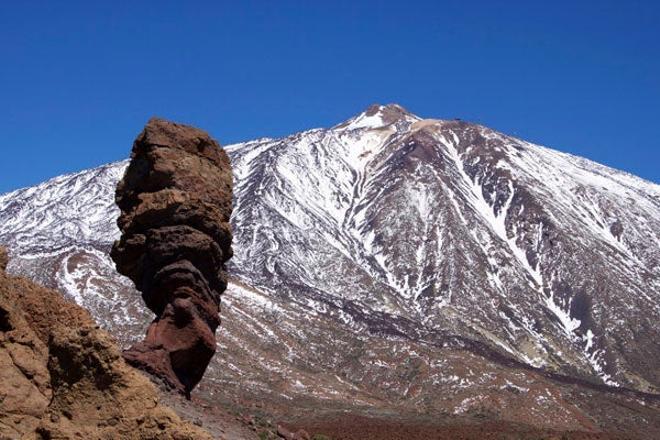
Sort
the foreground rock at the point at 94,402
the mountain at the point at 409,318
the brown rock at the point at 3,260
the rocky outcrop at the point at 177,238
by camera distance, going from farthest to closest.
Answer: the mountain at the point at 409,318, the rocky outcrop at the point at 177,238, the brown rock at the point at 3,260, the foreground rock at the point at 94,402

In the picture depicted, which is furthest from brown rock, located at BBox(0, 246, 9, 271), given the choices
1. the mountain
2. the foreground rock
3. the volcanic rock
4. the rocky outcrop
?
the mountain

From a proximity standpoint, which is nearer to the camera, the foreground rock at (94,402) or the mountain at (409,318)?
the foreground rock at (94,402)

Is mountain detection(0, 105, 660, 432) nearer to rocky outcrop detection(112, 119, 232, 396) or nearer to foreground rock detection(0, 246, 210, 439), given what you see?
rocky outcrop detection(112, 119, 232, 396)

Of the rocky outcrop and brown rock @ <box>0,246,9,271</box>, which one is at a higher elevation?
the rocky outcrop

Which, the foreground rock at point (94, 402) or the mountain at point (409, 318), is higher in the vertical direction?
the mountain at point (409, 318)

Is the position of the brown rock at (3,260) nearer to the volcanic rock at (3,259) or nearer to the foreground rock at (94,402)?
the volcanic rock at (3,259)

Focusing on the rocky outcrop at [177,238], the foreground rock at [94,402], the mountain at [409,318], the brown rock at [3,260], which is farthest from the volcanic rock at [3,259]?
the mountain at [409,318]

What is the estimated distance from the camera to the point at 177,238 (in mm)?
23562

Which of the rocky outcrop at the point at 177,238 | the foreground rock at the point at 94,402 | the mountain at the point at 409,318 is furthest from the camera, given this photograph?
the mountain at the point at 409,318

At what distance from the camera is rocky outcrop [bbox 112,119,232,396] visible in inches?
909

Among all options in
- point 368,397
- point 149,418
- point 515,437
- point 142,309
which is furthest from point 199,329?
point 142,309

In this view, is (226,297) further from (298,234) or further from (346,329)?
(298,234)

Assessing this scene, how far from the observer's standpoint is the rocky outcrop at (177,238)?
2308cm

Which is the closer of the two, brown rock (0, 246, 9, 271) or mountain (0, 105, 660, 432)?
brown rock (0, 246, 9, 271)
